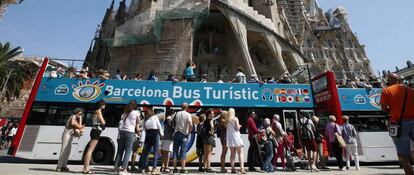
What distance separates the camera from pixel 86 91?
33.4 feet

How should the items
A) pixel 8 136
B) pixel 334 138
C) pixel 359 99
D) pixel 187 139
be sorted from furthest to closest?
pixel 8 136
pixel 359 99
pixel 334 138
pixel 187 139

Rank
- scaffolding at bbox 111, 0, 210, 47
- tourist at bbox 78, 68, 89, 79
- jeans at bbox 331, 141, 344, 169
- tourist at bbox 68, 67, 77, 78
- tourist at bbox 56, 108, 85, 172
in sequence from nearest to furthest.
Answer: tourist at bbox 56, 108, 85, 172 < jeans at bbox 331, 141, 344, 169 < tourist at bbox 78, 68, 89, 79 < tourist at bbox 68, 67, 77, 78 < scaffolding at bbox 111, 0, 210, 47

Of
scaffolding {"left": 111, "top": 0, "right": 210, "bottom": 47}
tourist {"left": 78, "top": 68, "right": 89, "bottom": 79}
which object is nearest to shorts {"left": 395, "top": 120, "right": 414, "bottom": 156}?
tourist {"left": 78, "top": 68, "right": 89, "bottom": 79}

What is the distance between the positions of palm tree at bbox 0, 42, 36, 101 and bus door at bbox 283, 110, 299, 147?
25.9 m

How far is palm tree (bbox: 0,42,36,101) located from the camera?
2533cm

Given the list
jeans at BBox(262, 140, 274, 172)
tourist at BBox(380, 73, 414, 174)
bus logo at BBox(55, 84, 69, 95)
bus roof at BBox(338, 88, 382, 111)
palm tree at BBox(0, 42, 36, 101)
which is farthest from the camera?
palm tree at BBox(0, 42, 36, 101)

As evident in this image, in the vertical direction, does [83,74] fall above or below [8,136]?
above

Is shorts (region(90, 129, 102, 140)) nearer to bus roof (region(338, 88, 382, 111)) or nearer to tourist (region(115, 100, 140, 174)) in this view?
tourist (region(115, 100, 140, 174))

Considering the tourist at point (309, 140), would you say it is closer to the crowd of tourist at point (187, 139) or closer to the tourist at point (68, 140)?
the crowd of tourist at point (187, 139)

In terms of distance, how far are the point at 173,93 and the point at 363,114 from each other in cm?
779

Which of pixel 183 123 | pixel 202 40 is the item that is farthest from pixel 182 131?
pixel 202 40

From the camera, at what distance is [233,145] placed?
6891 millimetres

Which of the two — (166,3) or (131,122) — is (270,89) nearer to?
(131,122)

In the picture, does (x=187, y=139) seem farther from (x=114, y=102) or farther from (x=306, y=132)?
(x=114, y=102)
